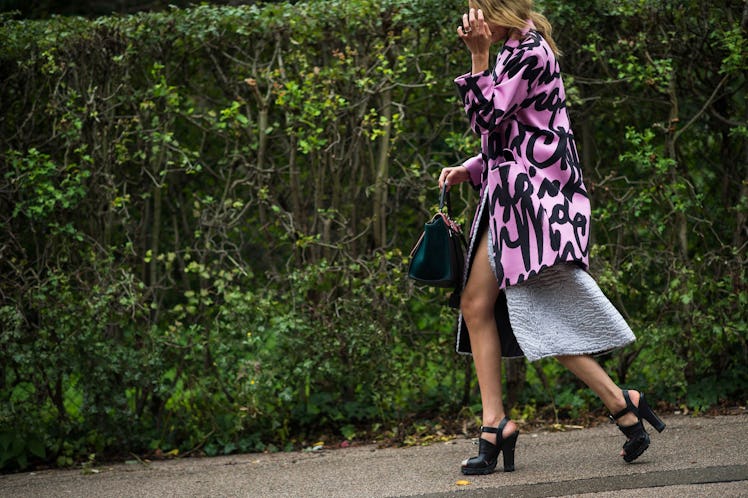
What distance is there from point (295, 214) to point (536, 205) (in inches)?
74.5

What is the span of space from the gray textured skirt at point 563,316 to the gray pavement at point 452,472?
19.8 inches

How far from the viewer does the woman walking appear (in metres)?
3.75

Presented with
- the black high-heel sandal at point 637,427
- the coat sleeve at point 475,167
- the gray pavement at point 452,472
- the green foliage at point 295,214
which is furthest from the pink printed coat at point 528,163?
the green foliage at point 295,214

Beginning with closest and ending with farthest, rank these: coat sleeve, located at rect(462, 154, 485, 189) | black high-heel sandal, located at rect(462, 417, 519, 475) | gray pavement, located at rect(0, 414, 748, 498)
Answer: gray pavement, located at rect(0, 414, 748, 498)
black high-heel sandal, located at rect(462, 417, 519, 475)
coat sleeve, located at rect(462, 154, 485, 189)

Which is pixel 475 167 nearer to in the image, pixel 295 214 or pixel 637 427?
pixel 637 427

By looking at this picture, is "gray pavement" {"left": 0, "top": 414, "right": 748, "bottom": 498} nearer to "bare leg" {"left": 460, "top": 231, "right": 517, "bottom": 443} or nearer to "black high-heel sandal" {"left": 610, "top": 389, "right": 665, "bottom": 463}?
"black high-heel sandal" {"left": 610, "top": 389, "right": 665, "bottom": 463}

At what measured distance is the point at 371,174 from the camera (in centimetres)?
539

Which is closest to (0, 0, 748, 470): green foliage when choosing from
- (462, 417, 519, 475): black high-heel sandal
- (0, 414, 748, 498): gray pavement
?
(0, 414, 748, 498): gray pavement

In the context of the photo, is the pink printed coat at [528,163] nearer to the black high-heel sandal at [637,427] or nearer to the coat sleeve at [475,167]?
the coat sleeve at [475,167]

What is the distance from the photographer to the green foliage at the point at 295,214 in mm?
5059

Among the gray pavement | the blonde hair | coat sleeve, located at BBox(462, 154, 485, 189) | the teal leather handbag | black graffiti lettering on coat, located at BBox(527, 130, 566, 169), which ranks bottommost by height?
the gray pavement

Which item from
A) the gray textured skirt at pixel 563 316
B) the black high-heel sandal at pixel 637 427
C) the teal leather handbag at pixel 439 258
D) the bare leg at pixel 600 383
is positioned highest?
the teal leather handbag at pixel 439 258

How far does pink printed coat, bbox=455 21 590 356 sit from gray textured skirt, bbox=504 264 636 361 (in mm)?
82

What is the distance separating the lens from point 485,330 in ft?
13.2
